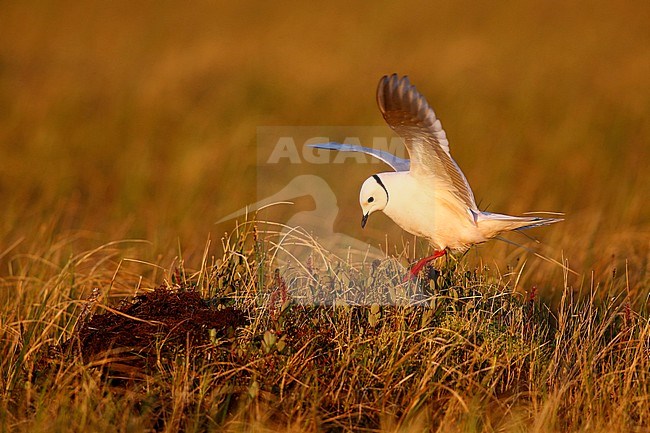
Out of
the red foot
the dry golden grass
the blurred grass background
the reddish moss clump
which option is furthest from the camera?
the blurred grass background

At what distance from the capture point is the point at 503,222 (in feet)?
15.8

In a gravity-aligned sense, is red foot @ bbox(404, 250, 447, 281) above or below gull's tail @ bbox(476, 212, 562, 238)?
below

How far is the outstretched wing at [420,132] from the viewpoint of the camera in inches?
171

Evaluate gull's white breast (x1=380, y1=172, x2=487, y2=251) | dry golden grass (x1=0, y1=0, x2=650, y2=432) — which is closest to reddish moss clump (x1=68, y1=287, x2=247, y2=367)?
dry golden grass (x1=0, y1=0, x2=650, y2=432)

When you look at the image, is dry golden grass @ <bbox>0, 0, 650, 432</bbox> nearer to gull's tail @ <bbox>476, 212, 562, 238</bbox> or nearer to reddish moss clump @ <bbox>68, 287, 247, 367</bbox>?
reddish moss clump @ <bbox>68, 287, 247, 367</bbox>

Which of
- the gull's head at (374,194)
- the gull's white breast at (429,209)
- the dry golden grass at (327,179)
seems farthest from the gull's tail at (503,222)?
the gull's head at (374,194)

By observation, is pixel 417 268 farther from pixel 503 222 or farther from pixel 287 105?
pixel 287 105

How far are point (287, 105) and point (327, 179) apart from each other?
270 centimetres

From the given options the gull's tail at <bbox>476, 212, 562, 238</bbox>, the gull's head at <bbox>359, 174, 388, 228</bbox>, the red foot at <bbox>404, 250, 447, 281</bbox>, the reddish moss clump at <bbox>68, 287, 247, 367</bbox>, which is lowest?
the reddish moss clump at <bbox>68, 287, 247, 367</bbox>

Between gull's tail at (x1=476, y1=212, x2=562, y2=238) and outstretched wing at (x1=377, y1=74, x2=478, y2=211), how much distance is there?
8cm

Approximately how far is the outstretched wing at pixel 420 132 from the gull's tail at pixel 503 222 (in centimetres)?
8

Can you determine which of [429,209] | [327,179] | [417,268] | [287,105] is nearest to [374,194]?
[429,209]

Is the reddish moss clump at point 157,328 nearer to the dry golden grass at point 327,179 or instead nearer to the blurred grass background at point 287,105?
the dry golden grass at point 327,179

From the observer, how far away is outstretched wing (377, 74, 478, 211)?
4.34 meters
